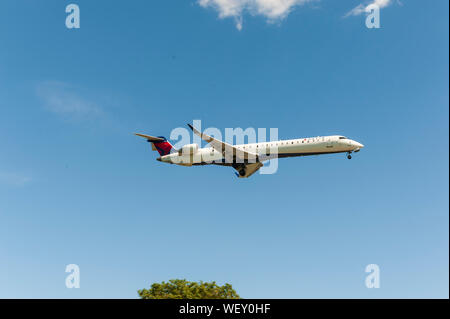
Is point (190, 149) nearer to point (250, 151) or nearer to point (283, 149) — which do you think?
point (250, 151)

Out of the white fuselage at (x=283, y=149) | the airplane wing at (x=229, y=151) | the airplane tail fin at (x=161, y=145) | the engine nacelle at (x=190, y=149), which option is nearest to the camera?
the white fuselage at (x=283, y=149)

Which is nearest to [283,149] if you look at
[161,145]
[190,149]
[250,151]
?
[250,151]

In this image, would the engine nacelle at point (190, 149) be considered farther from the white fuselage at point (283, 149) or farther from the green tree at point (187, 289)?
the green tree at point (187, 289)

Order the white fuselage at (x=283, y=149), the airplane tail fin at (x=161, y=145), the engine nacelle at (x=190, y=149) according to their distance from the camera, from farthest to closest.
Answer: the airplane tail fin at (x=161, y=145)
the engine nacelle at (x=190, y=149)
the white fuselage at (x=283, y=149)

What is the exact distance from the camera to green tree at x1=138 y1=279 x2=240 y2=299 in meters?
49.2

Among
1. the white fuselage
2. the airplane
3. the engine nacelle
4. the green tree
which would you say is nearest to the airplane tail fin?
the airplane

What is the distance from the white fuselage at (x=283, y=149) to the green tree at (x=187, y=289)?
14.7m

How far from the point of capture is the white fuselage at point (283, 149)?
4769 centimetres

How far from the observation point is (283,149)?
163ft

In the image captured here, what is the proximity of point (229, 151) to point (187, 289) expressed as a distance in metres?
16.6

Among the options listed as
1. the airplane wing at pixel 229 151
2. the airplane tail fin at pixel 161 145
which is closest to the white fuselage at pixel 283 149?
the airplane wing at pixel 229 151
